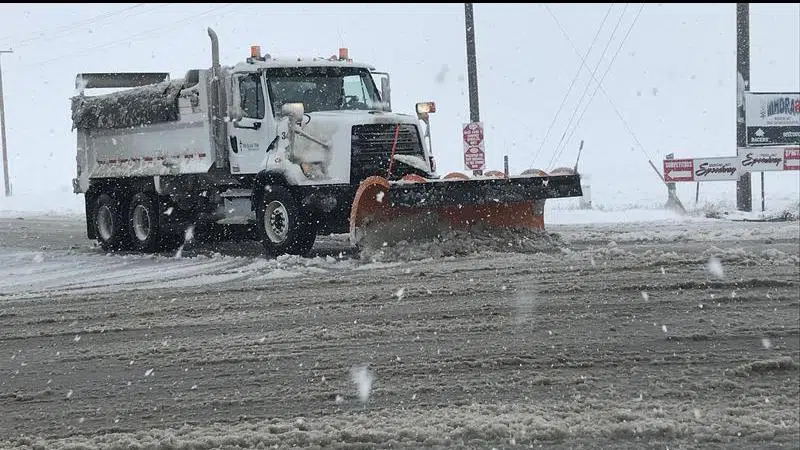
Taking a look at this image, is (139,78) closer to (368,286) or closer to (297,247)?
(297,247)

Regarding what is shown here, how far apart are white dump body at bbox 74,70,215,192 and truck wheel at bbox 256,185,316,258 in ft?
4.22

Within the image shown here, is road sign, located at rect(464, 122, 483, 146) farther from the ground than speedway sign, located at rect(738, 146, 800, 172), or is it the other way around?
road sign, located at rect(464, 122, 483, 146)

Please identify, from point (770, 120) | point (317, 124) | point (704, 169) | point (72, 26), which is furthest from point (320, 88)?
point (72, 26)

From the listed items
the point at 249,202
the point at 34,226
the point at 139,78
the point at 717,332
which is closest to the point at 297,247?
the point at 249,202

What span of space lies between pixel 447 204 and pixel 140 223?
5.93 meters

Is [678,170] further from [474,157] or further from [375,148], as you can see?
[375,148]

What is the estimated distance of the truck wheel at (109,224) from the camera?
51.3 ft

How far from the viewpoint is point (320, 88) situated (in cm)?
1297

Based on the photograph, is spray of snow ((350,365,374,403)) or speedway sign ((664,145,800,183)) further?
speedway sign ((664,145,800,183))

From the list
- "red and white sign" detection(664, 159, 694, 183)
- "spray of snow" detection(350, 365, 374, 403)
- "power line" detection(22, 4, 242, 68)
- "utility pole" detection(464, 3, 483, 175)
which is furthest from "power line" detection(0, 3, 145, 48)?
"spray of snow" detection(350, 365, 374, 403)

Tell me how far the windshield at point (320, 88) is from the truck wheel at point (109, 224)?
422 centimetres

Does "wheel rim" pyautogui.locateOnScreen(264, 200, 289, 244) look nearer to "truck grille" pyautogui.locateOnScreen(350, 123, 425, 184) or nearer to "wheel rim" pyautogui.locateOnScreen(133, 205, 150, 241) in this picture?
"truck grille" pyautogui.locateOnScreen(350, 123, 425, 184)

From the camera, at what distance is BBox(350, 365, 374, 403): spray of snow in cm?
563

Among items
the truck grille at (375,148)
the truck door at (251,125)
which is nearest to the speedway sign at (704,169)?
the truck grille at (375,148)
